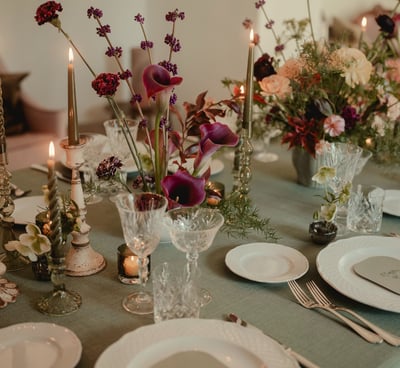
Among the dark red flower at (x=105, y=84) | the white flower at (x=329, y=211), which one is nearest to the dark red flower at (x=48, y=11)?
the dark red flower at (x=105, y=84)

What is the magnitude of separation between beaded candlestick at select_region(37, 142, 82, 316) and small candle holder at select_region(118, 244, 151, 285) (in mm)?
102

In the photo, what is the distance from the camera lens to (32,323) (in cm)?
95

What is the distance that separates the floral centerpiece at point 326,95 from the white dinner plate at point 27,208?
2.16ft

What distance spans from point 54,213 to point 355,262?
2.07ft

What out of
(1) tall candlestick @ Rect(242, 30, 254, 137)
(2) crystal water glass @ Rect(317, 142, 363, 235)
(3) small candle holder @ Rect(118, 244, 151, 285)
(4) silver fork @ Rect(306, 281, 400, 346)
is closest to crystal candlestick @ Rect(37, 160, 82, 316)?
(3) small candle holder @ Rect(118, 244, 151, 285)

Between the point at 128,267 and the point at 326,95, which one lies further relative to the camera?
the point at 326,95

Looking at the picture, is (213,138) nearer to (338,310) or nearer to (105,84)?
(105,84)

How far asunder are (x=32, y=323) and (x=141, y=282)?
20cm

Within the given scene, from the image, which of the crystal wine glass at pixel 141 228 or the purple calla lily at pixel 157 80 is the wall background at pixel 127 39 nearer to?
the purple calla lily at pixel 157 80

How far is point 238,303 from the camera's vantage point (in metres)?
1.07

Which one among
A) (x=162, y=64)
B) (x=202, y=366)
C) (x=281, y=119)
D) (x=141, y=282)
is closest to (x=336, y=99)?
(x=281, y=119)

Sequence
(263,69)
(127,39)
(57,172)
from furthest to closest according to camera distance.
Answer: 1. (127,39)
2. (57,172)
3. (263,69)

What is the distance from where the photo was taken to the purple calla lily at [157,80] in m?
1.09

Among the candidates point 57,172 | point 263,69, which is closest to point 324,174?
point 263,69
